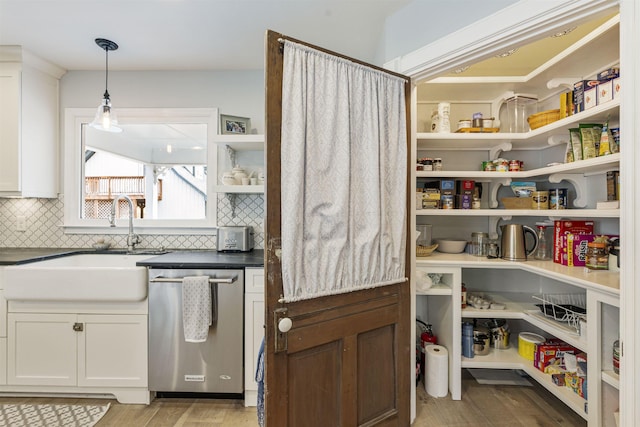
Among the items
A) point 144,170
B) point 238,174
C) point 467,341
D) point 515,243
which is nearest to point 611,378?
point 467,341

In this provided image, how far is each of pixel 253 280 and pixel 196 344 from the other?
562 mm

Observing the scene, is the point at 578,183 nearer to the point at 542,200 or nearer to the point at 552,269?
the point at 542,200

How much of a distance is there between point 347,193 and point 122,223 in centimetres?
232

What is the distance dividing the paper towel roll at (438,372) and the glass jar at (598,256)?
106cm

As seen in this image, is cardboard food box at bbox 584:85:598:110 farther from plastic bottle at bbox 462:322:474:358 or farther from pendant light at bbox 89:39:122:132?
pendant light at bbox 89:39:122:132

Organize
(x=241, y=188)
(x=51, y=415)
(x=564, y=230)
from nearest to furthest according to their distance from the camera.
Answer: (x=51, y=415) → (x=564, y=230) → (x=241, y=188)

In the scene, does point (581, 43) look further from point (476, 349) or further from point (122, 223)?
point (122, 223)

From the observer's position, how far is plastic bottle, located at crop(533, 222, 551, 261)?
7.59 ft

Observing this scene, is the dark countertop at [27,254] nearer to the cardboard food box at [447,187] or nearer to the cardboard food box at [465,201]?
the cardboard food box at [447,187]

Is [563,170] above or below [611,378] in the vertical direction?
above

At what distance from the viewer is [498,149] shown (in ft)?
8.17

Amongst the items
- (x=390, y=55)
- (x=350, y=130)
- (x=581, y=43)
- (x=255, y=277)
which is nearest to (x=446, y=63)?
(x=390, y=55)

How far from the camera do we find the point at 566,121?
1876 mm

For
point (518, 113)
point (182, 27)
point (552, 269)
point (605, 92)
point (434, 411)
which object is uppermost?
point (182, 27)
